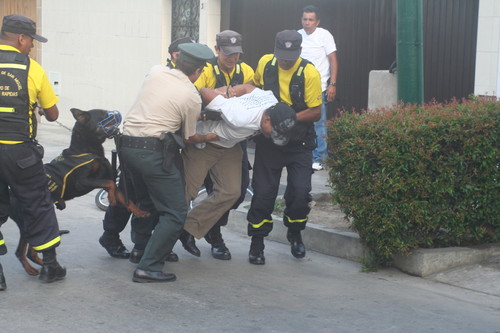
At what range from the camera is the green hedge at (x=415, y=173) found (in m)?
6.02

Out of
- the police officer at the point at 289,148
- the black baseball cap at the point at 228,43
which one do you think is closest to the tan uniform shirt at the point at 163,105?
the black baseball cap at the point at 228,43

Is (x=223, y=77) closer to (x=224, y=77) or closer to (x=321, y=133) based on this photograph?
(x=224, y=77)

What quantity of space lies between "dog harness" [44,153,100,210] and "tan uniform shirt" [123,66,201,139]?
0.40 m

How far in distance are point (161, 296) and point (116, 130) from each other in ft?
4.17

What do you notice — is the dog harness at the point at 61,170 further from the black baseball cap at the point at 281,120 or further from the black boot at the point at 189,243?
the black baseball cap at the point at 281,120

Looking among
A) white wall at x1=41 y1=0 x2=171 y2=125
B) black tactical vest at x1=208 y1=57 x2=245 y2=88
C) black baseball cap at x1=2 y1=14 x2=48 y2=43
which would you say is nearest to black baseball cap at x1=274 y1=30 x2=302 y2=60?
black tactical vest at x1=208 y1=57 x2=245 y2=88

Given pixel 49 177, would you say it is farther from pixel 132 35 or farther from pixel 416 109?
pixel 132 35

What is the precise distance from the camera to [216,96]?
20.1 ft

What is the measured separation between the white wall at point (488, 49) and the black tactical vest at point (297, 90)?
353 cm

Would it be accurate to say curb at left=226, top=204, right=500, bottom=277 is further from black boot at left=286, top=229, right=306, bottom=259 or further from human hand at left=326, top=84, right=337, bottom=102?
human hand at left=326, top=84, right=337, bottom=102

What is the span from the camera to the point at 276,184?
260 inches

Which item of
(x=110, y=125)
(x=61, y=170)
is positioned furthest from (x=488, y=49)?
(x=61, y=170)

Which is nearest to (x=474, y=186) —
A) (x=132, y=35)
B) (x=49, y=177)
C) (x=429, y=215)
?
(x=429, y=215)

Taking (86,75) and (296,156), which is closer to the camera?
(296,156)
